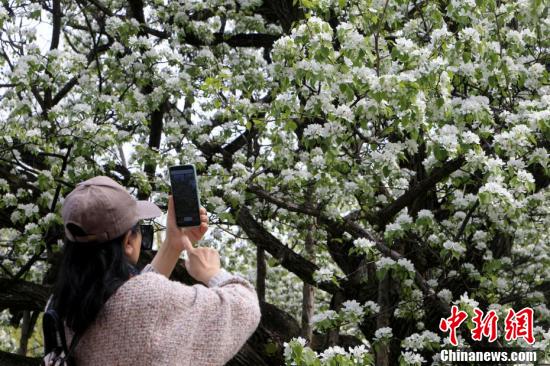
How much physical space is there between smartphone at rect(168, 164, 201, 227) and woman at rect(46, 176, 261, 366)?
0.24 metres

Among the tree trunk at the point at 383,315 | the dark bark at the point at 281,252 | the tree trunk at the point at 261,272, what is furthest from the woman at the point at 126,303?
the tree trunk at the point at 261,272

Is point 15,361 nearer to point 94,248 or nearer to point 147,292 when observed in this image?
point 94,248

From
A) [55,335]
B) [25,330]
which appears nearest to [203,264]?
[55,335]

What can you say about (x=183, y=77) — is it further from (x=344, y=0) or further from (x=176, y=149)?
(x=344, y=0)

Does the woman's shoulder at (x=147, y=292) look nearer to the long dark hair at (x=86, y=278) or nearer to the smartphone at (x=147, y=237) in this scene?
the long dark hair at (x=86, y=278)

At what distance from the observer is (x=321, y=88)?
5672mm

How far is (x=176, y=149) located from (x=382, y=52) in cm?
254

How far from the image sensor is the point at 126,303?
2.07 meters

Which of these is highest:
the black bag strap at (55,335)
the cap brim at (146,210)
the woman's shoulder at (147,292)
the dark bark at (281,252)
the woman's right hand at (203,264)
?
the dark bark at (281,252)

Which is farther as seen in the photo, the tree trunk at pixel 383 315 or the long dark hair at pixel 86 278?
the tree trunk at pixel 383 315

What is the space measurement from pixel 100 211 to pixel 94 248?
0.10 meters

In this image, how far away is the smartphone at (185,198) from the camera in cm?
245

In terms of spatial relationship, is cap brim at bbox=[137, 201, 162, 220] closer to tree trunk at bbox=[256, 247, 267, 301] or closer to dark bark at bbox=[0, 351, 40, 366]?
dark bark at bbox=[0, 351, 40, 366]

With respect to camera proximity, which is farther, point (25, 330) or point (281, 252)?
point (25, 330)
